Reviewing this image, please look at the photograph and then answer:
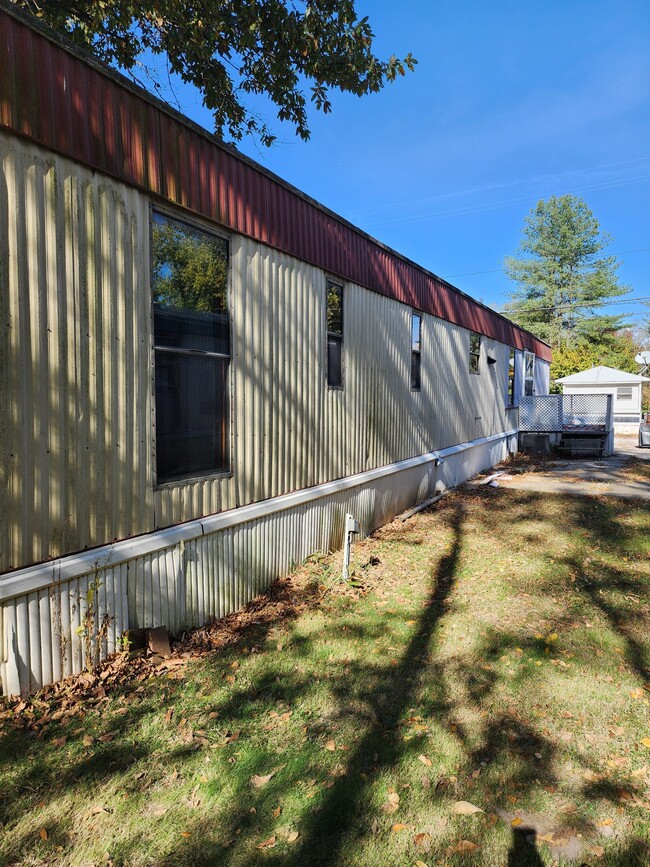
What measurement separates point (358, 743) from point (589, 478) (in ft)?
35.5

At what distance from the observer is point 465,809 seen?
2461mm

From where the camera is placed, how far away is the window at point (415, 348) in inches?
358

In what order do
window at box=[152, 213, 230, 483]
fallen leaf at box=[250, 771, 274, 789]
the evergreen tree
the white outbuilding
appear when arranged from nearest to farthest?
fallen leaf at box=[250, 771, 274, 789]
window at box=[152, 213, 230, 483]
the white outbuilding
the evergreen tree

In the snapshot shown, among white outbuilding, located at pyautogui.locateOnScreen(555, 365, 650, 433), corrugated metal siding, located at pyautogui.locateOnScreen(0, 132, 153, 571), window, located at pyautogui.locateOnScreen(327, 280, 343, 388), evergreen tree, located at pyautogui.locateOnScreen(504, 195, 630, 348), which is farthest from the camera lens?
evergreen tree, located at pyautogui.locateOnScreen(504, 195, 630, 348)

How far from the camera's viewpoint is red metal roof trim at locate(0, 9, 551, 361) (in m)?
3.01

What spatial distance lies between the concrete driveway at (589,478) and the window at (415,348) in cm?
356

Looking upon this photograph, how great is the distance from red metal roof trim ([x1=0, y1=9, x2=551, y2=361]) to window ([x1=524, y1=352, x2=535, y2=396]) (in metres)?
13.9

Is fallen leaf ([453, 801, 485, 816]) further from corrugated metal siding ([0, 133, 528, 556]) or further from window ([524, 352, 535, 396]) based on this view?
window ([524, 352, 535, 396])

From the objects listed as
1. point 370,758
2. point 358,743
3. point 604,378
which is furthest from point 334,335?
point 604,378

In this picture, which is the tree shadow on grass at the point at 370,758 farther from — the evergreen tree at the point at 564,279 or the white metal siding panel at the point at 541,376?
the evergreen tree at the point at 564,279

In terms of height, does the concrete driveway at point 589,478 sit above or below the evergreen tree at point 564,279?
below

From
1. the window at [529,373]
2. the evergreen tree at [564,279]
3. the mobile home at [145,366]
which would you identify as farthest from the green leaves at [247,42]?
the evergreen tree at [564,279]

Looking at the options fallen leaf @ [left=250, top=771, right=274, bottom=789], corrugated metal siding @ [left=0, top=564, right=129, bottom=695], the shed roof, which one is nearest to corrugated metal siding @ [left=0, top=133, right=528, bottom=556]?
corrugated metal siding @ [left=0, top=564, right=129, bottom=695]

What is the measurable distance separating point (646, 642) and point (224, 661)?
11.1 feet
